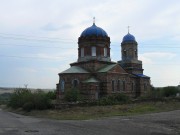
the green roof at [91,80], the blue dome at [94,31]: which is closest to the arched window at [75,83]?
the green roof at [91,80]

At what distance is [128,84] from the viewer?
47.7m

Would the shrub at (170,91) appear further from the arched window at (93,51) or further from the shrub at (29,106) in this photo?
the shrub at (29,106)

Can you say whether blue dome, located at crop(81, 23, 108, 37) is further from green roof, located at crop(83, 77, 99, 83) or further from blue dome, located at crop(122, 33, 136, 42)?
green roof, located at crop(83, 77, 99, 83)

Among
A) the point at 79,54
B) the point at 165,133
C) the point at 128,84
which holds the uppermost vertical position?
the point at 79,54

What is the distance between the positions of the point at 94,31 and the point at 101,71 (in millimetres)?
7589

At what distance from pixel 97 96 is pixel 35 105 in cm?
1065

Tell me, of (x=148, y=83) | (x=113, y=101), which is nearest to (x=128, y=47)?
(x=148, y=83)

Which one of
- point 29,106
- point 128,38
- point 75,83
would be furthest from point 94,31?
point 29,106

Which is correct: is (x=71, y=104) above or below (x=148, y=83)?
below

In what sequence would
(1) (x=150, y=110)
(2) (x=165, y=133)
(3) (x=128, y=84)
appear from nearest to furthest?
(2) (x=165, y=133) → (1) (x=150, y=110) → (3) (x=128, y=84)

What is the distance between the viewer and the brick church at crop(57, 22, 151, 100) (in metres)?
43.5

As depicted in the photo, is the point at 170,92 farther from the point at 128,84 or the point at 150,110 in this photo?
the point at 150,110

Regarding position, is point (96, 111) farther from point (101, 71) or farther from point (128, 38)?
point (128, 38)

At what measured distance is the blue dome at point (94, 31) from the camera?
48.0 meters
